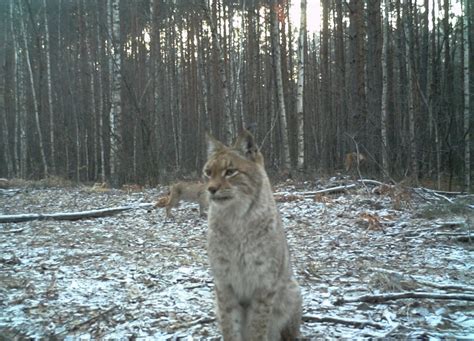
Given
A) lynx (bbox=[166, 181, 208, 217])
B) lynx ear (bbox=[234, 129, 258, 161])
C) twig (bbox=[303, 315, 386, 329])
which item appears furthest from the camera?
lynx (bbox=[166, 181, 208, 217])

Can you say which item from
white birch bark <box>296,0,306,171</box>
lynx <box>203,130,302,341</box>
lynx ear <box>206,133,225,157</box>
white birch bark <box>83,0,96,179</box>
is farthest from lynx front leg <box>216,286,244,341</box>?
white birch bark <box>83,0,96,179</box>

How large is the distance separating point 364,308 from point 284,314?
4.22 ft

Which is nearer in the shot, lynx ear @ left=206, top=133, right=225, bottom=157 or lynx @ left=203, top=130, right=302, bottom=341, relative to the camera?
lynx @ left=203, top=130, right=302, bottom=341

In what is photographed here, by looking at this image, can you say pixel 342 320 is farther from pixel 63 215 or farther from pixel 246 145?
pixel 63 215

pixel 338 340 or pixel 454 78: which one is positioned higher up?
pixel 454 78

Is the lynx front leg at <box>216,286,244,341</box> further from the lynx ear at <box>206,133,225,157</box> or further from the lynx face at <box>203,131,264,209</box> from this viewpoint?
the lynx ear at <box>206,133,225,157</box>

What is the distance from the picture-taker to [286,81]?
30.0 m

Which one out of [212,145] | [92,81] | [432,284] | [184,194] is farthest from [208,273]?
[92,81]

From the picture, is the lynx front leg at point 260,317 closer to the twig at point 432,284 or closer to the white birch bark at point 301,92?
the twig at point 432,284

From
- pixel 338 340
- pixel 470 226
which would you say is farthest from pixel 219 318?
pixel 470 226

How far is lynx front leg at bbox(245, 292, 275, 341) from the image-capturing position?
356 centimetres

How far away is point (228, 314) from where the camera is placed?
3621 millimetres

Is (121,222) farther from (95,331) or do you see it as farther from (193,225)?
(95,331)

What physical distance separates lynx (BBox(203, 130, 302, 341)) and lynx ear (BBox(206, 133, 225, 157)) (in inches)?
9.7
